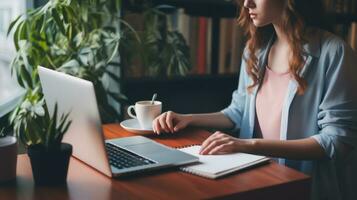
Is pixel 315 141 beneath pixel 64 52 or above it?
beneath

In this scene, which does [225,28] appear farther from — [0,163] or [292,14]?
[0,163]

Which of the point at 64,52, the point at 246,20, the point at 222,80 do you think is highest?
the point at 246,20

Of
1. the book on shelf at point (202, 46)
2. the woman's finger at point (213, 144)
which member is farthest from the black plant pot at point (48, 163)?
the book on shelf at point (202, 46)

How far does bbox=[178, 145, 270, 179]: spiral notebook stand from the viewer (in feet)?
3.59

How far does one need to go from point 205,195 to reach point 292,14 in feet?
2.66

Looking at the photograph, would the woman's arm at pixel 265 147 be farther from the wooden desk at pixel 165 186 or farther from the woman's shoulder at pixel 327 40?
the woman's shoulder at pixel 327 40

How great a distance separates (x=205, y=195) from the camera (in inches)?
38.3

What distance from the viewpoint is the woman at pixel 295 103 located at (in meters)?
1.42

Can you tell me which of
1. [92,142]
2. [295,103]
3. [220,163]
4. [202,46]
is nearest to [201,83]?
[202,46]

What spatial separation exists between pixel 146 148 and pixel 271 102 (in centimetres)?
58

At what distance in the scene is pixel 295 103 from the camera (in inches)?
61.2

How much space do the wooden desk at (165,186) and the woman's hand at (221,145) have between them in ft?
0.36

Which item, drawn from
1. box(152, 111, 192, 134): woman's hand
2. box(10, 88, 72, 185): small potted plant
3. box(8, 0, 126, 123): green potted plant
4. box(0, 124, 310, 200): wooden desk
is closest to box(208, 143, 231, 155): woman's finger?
box(0, 124, 310, 200): wooden desk

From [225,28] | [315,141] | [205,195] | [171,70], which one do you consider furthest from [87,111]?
[225,28]
